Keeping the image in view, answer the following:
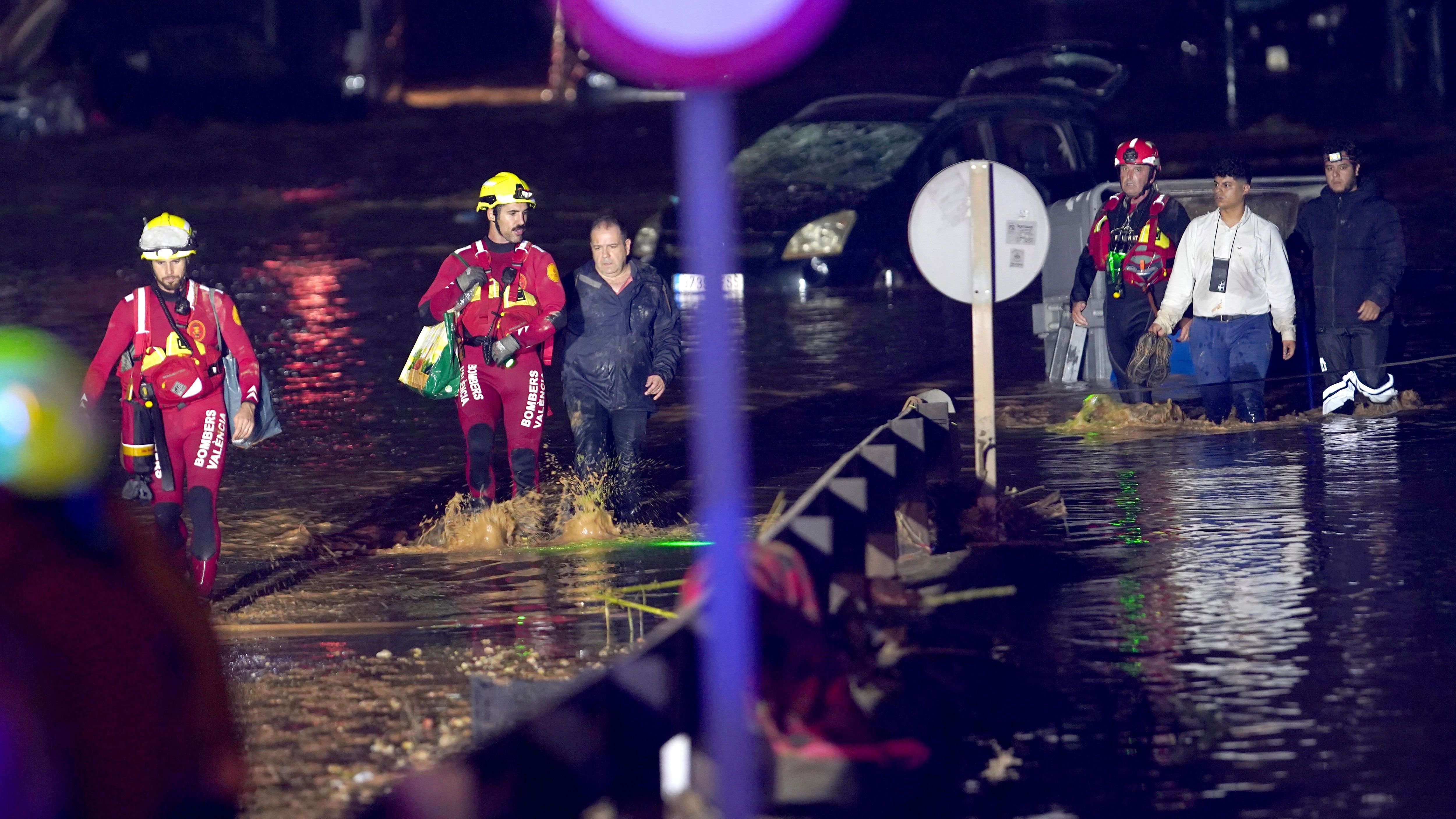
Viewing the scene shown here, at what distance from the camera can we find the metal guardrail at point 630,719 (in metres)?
4.75

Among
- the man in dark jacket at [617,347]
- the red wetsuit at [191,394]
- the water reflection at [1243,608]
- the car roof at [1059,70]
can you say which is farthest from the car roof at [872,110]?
the red wetsuit at [191,394]

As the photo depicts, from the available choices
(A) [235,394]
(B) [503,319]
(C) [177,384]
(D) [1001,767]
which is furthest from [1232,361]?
(D) [1001,767]

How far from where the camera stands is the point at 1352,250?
43.6 ft

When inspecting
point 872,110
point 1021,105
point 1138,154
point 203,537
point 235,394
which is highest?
point 872,110

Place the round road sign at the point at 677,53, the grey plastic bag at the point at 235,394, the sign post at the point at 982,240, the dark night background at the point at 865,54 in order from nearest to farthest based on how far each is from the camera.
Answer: the grey plastic bag at the point at 235,394 → the sign post at the point at 982,240 → the dark night background at the point at 865,54 → the round road sign at the point at 677,53

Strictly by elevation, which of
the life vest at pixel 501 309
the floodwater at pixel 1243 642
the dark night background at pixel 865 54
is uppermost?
the dark night background at pixel 865 54

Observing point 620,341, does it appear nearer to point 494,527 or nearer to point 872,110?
point 494,527

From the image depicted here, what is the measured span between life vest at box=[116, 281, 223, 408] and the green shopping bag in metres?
1.42

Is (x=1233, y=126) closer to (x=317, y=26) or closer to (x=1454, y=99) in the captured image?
(x=1454, y=99)

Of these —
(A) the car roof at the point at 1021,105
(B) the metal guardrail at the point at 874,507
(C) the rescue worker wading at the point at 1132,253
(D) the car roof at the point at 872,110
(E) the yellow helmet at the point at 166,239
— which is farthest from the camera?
(D) the car roof at the point at 872,110

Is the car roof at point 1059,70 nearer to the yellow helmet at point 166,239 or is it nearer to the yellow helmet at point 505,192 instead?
the yellow helmet at point 505,192

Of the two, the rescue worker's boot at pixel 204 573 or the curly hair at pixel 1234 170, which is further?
the curly hair at pixel 1234 170

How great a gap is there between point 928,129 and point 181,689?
1932 cm

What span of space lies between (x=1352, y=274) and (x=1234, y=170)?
128 centimetres
